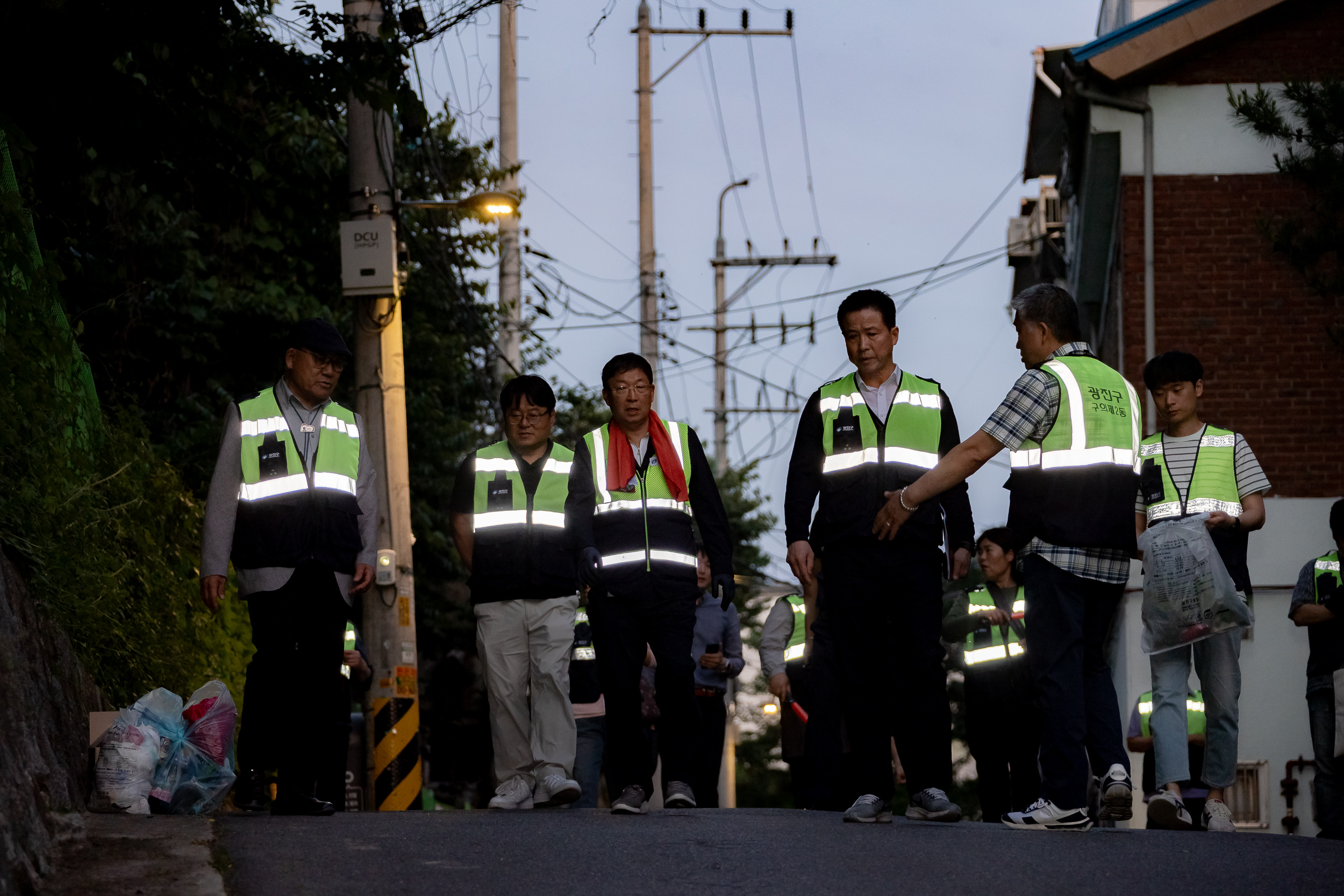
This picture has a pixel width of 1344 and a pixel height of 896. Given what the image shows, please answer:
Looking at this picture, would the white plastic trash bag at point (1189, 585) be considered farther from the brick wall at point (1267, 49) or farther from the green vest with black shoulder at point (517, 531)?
the brick wall at point (1267, 49)

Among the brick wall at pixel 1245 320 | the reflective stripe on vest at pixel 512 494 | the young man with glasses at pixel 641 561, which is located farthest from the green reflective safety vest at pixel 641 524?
the brick wall at pixel 1245 320

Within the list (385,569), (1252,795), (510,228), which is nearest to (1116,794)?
(385,569)

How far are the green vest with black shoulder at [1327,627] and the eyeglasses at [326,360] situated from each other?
16.6ft

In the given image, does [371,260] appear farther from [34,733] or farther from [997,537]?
[34,733]

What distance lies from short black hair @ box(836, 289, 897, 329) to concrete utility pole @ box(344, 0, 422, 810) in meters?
6.32

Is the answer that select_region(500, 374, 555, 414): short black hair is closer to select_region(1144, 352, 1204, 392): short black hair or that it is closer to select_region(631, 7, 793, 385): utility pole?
select_region(1144, 352, 1204, 392): short black hair

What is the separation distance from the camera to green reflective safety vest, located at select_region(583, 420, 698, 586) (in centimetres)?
793

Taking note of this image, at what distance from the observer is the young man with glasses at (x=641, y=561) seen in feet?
26.0

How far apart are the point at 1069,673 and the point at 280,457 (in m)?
3.48

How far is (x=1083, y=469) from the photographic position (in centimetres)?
708

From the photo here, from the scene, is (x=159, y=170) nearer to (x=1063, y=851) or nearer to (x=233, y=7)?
(x=233, y=7)

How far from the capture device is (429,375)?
2150 centimetres

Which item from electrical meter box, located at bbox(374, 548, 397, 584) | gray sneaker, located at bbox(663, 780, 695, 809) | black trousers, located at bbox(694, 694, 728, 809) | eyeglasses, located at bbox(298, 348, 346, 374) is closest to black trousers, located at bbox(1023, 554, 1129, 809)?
gray sneaker, located at bbox(663, 780, 695, 809)

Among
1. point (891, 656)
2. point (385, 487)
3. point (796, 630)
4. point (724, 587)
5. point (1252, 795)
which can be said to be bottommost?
point (1252, 795)
